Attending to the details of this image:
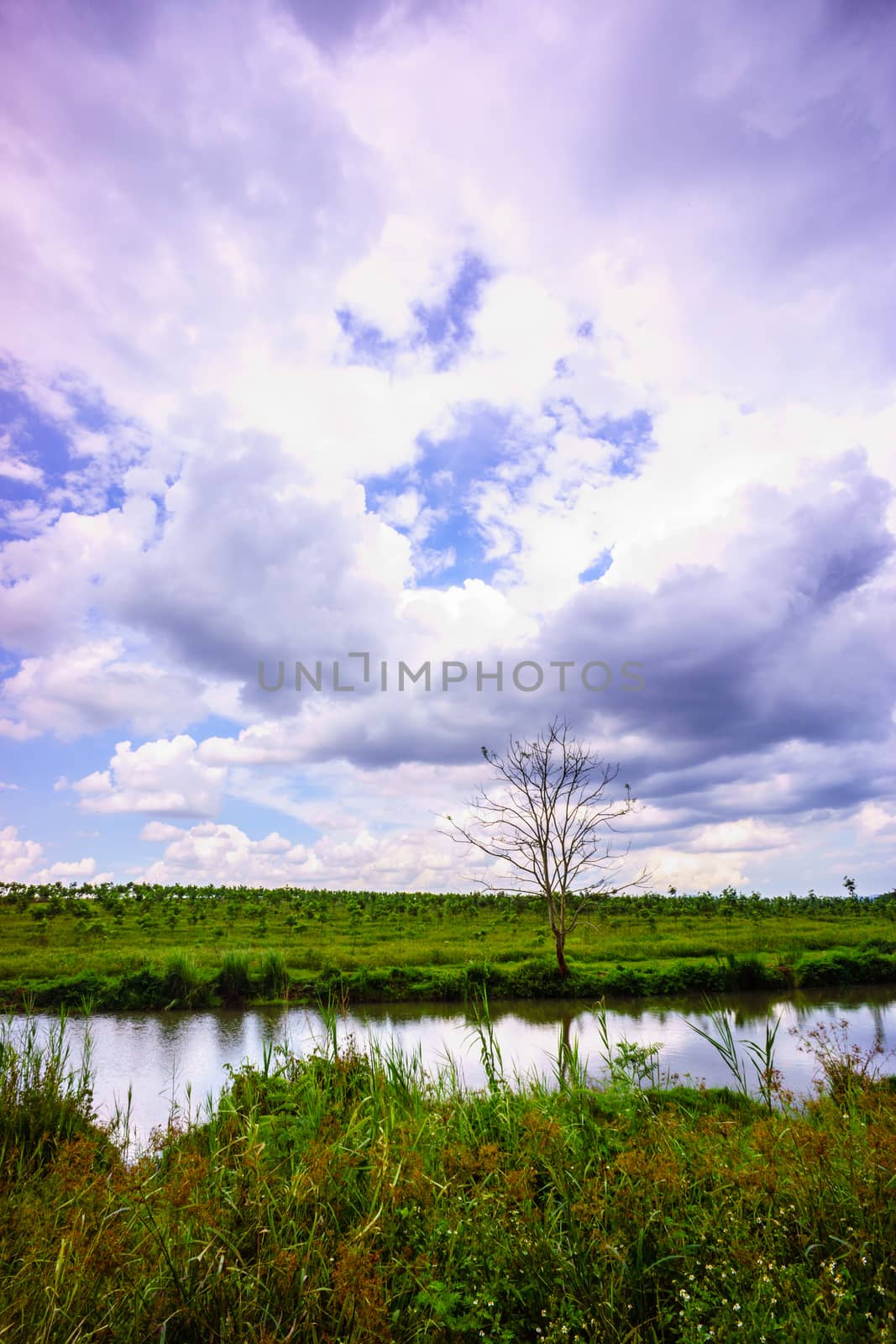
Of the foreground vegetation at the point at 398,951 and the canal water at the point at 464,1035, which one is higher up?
the foreground vegetation at the point at 398,951

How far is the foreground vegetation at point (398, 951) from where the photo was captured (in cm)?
2073

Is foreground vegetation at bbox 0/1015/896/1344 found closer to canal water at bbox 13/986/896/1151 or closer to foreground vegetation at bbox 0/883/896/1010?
foreground vegetation at bbox 0/883/896/1010

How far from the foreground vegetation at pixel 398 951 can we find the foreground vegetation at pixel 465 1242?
3.61 metres

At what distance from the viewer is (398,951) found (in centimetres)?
2747

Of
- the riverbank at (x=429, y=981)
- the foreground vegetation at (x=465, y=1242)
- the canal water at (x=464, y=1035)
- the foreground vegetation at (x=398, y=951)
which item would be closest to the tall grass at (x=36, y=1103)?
the foreground vegetation at (x=465, y=1242)

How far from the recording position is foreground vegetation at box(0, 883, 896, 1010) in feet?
68.0

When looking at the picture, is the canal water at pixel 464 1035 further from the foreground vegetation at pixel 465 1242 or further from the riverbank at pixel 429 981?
the foreground vegetation at pixel 465 1242

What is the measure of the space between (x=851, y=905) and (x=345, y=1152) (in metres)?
68.3

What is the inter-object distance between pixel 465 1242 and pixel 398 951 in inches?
994

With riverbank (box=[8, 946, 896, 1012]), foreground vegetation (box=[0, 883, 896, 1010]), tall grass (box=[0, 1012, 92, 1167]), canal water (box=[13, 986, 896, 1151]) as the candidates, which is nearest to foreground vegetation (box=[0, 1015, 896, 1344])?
tall grass (box=[0, 1012, 92, 1167])

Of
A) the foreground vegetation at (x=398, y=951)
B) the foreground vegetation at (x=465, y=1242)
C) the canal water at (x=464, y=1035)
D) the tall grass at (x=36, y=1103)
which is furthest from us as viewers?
the foreground vegetation at (x=398, y=951)

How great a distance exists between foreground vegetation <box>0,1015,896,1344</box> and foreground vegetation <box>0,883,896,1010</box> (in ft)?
11.8

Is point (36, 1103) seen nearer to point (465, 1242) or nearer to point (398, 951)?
point (465, 1242)

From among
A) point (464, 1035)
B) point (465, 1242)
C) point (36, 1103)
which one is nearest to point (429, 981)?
point (464, 1035)
